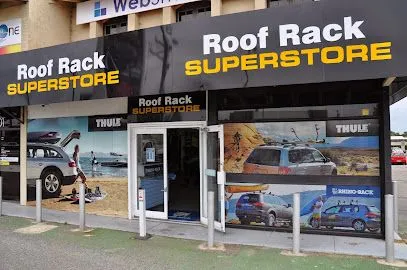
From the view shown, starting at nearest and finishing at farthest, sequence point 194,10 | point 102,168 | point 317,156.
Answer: point 317,156
point 102,168
point 194,10

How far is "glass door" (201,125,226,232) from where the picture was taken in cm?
800

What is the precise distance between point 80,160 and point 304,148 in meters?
5.89

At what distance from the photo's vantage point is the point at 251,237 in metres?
7.87

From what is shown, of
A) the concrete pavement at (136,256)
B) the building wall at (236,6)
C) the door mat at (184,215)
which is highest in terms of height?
the building wall at (236,6)

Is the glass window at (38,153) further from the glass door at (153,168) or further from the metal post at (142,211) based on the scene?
the metal post at (142,211)

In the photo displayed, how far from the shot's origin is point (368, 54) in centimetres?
620

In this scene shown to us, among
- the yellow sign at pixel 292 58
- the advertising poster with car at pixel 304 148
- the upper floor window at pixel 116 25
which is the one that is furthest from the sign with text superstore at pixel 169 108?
the upper floor window at pixel 116 25

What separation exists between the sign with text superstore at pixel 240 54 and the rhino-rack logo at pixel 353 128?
69.3 inches

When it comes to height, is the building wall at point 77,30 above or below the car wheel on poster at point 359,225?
above

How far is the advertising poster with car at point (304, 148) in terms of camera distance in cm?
779

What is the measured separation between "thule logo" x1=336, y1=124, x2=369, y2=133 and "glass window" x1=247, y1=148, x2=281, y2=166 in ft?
4.26

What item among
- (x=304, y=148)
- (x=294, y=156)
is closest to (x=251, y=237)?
(x=294, y=156)

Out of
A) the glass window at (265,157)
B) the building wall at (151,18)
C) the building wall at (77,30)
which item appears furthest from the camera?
the building wall at (77,30)

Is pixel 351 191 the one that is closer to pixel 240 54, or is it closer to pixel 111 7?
pixel 240 54
